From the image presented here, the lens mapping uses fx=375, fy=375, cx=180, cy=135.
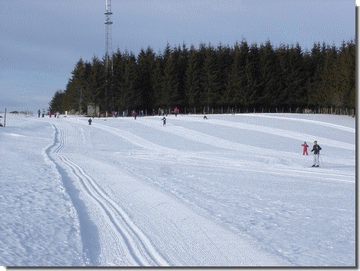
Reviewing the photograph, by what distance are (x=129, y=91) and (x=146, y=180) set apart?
6169cm

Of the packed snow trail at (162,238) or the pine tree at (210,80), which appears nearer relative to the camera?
the packed snow trail at (162,238)

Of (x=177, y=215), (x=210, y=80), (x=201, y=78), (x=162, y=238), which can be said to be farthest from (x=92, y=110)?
(x=162, y=238)

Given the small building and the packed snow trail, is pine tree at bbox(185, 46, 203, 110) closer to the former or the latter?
the small building

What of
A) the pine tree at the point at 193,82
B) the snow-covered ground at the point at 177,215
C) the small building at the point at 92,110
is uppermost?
the pine tree at the point at 193,82

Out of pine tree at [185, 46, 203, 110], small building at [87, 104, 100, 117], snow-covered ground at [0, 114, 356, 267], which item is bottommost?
snow-covered ground at [0, 114, 356, 267]

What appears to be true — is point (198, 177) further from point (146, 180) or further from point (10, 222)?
point (10, 222)

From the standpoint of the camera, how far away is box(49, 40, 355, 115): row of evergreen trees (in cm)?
5516

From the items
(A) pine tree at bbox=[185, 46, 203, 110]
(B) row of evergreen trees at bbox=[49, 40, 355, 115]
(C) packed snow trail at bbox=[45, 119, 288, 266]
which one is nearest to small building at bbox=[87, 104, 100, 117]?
(B) row of evergreen trees at bbox=[49, 40, 355, 115]

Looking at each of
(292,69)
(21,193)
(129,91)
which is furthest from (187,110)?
(21,193)

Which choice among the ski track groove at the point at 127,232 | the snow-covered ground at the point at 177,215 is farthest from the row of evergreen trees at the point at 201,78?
the ski track groove at the point at 127,232

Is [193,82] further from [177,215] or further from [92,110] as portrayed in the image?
[177,215]

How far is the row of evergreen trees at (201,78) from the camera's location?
55.2 meters

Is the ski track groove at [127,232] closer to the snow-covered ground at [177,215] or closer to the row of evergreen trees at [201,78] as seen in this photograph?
the snow-covered ground at [177,215]

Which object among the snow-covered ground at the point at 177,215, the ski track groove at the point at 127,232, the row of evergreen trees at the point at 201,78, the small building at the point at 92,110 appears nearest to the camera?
the ski track groove at the point at 127,232
